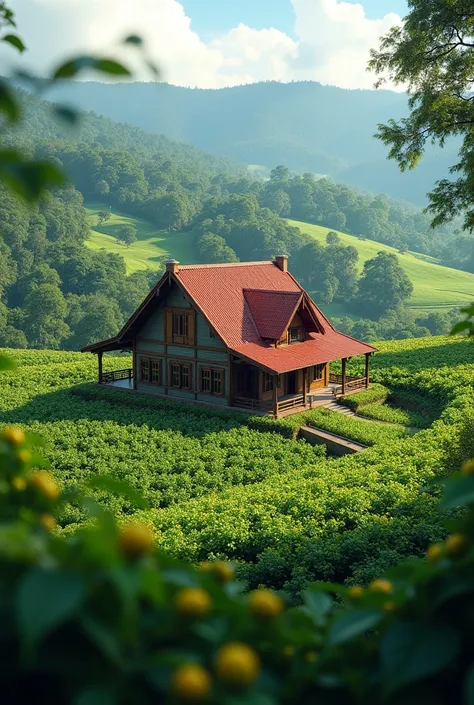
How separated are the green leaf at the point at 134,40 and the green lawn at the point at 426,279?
103 metres

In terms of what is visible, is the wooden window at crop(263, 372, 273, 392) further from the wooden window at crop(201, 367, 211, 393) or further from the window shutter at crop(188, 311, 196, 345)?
the window shutter at crop(188, 311, 196, 345)

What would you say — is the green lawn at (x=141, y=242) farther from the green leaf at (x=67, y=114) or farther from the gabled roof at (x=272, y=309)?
the green leaf at (x=67, y=114)

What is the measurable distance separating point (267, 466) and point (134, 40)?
1942cm

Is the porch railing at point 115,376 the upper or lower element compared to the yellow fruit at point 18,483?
lower

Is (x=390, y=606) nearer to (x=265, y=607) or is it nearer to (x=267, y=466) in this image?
(x=265, y=607)

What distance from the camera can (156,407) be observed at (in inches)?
1089

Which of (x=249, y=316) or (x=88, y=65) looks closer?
(x=88, y=65)

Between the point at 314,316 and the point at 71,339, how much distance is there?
51990 millimetres

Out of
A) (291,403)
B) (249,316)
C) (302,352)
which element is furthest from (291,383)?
(249,316)

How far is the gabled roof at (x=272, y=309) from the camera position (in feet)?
88.7

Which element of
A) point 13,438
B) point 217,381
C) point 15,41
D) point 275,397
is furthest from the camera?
point 217,381

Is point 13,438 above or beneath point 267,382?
above

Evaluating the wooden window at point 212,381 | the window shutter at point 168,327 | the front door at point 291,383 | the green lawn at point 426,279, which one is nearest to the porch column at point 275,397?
the wooden window at point 212,381

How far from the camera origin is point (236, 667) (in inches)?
67.8
